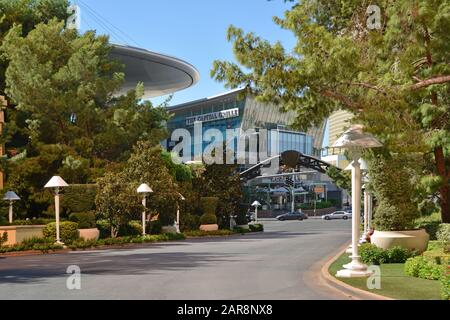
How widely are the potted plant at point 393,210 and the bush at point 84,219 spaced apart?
62.2ft

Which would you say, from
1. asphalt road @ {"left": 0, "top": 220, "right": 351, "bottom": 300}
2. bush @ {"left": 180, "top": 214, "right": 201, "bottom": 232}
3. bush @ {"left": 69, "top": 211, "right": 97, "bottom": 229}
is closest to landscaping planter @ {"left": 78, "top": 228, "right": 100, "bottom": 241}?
bush @ {"left": 69, "top": 211, "right": 97, "bottom": 229}

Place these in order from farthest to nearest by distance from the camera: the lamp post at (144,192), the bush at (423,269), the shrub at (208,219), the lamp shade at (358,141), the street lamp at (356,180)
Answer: the shrub at (208,219), the lamp post at (144,192), the lamp shade at (358,141), the street lamp at (356,180), the bush at (423,269)

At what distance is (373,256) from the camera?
18.5m

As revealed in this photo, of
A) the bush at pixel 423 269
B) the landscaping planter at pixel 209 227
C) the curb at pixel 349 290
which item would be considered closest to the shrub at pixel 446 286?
the curb at pixel 349 290

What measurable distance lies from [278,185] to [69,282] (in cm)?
10653

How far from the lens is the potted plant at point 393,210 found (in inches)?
774

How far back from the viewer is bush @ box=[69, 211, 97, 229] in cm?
3434

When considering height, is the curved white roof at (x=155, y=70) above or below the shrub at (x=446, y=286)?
above

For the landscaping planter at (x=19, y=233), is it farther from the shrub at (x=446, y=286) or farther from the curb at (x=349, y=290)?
the shrub at (x=446, y=286)

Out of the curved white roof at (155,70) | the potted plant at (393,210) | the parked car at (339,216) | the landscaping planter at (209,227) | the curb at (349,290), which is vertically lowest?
the parked car at (339,216)

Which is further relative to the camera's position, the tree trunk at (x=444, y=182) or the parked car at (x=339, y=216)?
the parked car at (x=339, y=216)

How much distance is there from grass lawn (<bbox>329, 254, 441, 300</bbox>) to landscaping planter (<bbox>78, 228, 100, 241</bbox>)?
65.9 feet

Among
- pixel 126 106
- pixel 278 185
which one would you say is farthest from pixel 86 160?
pixel 278 185

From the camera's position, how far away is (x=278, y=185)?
120375 mm
